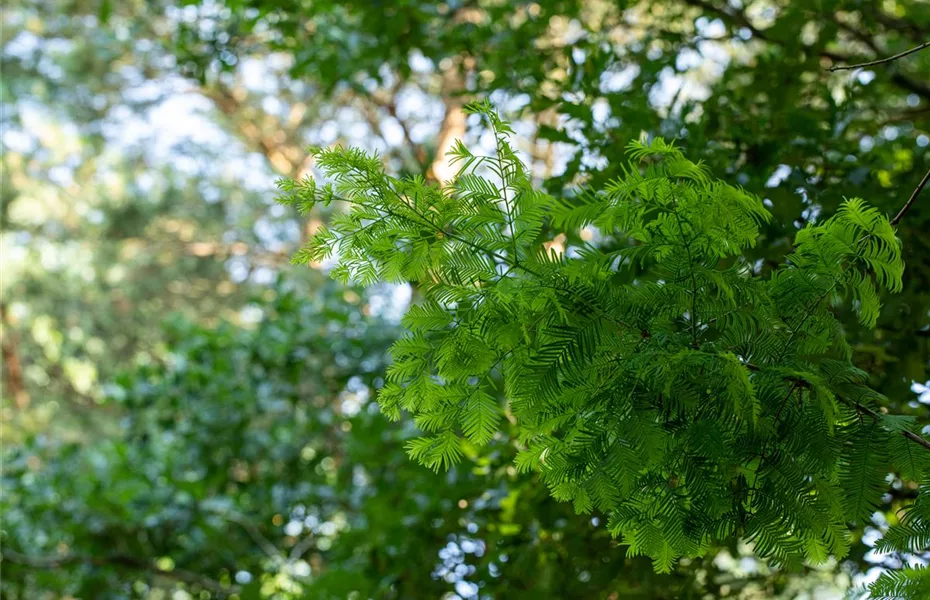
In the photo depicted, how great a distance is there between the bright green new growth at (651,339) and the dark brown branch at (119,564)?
3.96 m

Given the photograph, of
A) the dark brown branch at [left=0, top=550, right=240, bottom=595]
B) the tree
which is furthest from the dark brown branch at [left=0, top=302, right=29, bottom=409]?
the dark brown branch at [left=0, top=550, right=240, bottom=595]

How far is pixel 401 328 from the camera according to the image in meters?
5.52

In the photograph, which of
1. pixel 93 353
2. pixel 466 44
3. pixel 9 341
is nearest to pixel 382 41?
pixel 466 44

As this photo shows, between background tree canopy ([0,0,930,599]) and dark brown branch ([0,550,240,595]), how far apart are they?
25mm

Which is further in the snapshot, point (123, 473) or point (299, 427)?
point (299, 427)

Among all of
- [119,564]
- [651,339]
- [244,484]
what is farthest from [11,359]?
[651,339]

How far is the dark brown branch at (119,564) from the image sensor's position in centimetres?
486

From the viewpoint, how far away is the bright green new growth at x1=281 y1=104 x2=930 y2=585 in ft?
3.89

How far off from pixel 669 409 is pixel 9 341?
1639cm

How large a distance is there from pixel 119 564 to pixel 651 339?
4.67 metres

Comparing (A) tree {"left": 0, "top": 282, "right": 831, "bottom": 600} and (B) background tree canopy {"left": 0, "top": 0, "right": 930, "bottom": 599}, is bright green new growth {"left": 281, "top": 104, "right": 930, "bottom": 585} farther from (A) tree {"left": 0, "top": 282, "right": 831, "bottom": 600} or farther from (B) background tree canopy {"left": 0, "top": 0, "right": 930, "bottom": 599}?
(A) tree {"left": 0, "top": 282, "right": 831, "bottom": 600}

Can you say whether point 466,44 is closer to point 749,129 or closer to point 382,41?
point 382,41

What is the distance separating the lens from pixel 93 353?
1505 centimetres

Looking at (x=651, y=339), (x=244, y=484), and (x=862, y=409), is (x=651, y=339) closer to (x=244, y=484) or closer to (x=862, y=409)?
(x=862, y=409)
